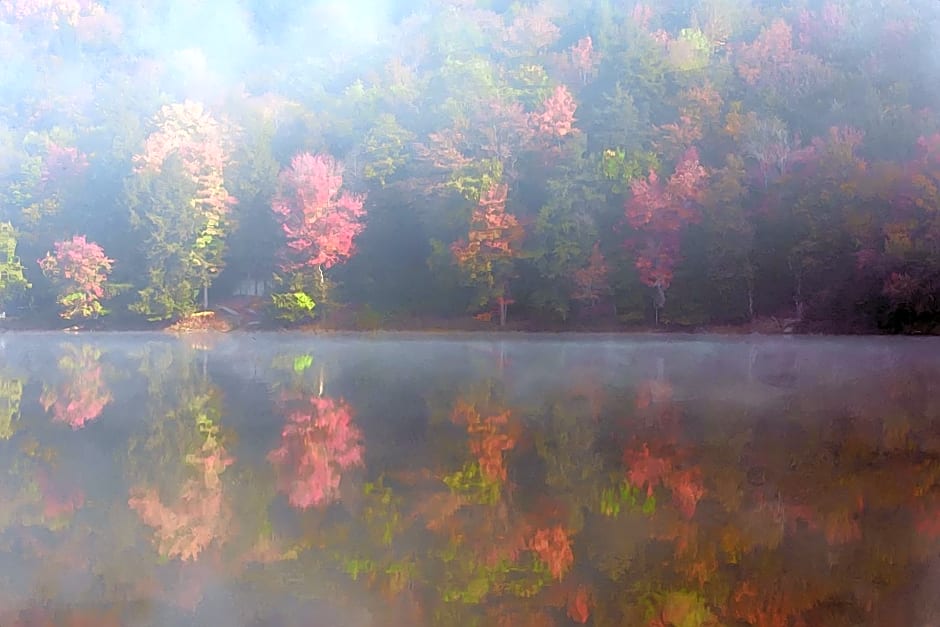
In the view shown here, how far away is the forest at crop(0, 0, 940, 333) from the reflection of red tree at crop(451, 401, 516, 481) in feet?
48.8

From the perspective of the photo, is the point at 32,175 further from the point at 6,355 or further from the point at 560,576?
the point at 560,576

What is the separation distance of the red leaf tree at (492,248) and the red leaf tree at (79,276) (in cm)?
1050

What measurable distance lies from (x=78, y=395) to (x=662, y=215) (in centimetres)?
1637

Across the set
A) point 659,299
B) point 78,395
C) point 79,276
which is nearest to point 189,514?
point 78,395

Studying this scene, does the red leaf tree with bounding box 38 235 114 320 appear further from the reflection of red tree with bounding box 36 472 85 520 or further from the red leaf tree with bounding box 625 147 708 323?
the reflection of red tree with bounding box 36 472 85 520

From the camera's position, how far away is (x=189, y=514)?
4316mm

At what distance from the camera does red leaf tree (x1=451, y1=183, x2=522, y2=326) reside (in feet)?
77.6

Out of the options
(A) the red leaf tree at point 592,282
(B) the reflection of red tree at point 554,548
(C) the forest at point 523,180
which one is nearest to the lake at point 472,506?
(B) the reflection of red tree at point 554,548

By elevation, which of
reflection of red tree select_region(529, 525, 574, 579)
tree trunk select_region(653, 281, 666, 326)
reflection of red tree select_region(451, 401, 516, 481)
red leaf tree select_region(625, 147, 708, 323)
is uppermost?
red leaf tree select_region(625, 147, 708, 323)

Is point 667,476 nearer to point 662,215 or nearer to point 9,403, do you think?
point 9,403

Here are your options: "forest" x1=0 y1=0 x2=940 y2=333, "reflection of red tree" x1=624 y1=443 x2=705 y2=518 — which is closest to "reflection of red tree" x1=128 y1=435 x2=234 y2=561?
"reflection of red tree" x1=624 y1=443 x2=705 y2=518

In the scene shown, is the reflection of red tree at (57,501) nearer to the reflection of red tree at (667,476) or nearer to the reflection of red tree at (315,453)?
the reflection of red tree at (315,453)

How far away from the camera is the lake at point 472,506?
3.21 metres

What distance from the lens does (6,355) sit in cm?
1647
